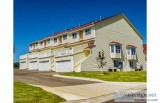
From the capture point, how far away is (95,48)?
35.4 m

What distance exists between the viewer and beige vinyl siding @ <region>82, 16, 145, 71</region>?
3501 centimetres

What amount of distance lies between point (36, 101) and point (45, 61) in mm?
31675

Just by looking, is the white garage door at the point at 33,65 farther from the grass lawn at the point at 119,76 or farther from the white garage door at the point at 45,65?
the grass lawn at the point at 119,76

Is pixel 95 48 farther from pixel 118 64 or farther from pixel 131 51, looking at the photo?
pixel 131 51

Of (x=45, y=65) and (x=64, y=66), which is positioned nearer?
(x=64, y=66)

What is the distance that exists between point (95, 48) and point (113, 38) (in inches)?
210

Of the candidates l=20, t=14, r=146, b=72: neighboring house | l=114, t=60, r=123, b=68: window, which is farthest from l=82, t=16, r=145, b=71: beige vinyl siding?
l=114, t=60, r=123, b=68: window

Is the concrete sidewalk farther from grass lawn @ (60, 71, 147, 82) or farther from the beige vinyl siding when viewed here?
the beige vinyl siding

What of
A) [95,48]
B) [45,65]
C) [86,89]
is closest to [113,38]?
[95,48]
